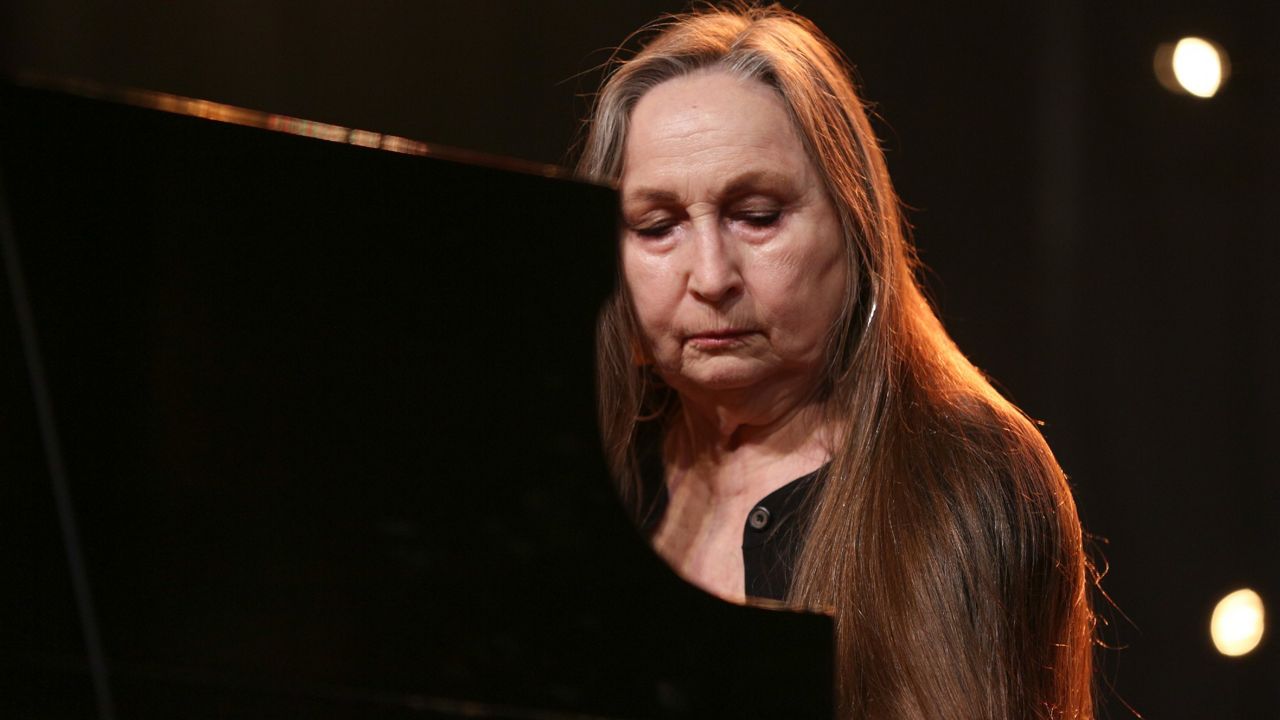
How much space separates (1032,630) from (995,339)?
34.6 inches

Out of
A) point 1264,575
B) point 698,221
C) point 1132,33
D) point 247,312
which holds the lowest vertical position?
point 1264,575

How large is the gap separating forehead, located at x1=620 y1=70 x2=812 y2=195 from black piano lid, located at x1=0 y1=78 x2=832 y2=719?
265mm

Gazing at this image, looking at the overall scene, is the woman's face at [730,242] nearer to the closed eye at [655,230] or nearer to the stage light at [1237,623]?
the closed eye at [655,230]

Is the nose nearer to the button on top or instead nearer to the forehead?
the forehead

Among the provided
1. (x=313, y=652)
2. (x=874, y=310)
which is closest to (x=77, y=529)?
(x=313, y=652)

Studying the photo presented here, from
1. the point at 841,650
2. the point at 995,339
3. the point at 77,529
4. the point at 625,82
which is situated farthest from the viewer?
the point at 995,339

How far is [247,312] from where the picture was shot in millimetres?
776

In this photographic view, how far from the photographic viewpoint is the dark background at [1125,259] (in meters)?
1.87

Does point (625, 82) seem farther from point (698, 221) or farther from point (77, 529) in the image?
point (77, 529)

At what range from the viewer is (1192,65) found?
1.91 m

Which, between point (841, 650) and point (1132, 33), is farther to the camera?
point (1132, 33)

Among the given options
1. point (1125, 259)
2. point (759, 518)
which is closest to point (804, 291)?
point (759, 518)

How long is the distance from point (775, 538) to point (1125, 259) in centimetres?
104

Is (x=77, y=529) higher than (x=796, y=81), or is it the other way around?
(x=796, y=81)
